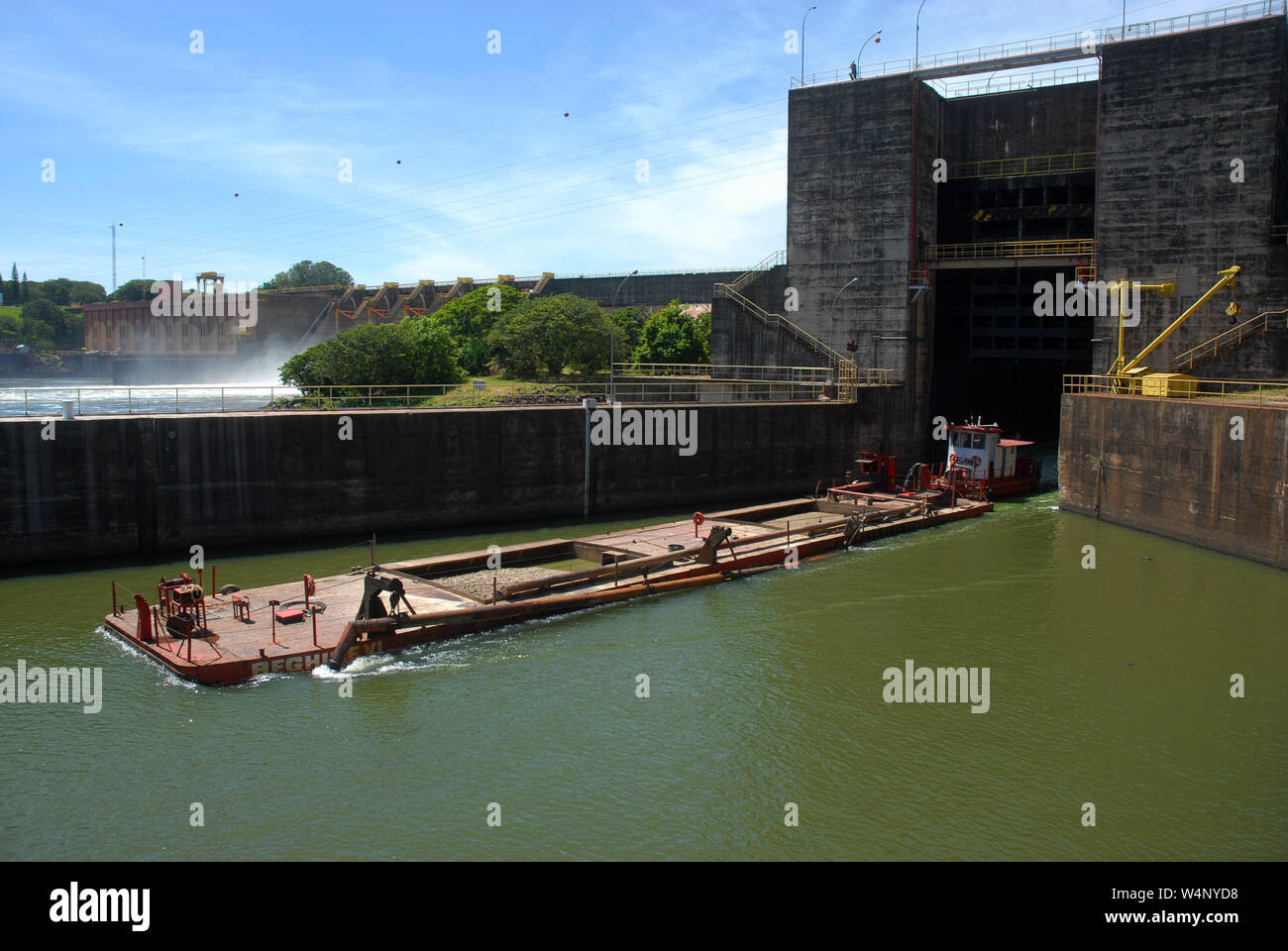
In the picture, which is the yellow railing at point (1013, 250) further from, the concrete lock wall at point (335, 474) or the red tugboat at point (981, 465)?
the concrete lock wall at point (335, 474)

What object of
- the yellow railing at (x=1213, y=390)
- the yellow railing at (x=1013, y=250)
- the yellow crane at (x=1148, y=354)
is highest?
the yellow railing at (x=1013, y=250)

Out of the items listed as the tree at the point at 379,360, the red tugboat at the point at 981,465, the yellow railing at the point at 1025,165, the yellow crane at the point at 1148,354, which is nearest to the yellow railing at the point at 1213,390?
the yellow crane at the point at 1148,354

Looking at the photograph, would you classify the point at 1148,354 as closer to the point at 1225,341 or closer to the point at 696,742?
the point at 1225,341

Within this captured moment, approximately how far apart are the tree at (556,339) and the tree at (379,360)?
367 centimetres

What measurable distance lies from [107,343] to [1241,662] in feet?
413

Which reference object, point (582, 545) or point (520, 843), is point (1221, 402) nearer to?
point (582, 545)

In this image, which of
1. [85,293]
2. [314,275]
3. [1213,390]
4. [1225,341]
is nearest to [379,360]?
[1213,390]

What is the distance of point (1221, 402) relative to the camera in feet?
99.6

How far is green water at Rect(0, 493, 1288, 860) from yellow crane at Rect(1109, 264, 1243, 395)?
39.2 ft

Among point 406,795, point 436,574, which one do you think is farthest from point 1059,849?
point 436,574

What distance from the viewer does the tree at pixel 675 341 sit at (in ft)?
199

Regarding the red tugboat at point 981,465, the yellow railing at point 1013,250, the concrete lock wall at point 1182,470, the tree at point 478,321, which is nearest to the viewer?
the concrete lock wall at point 1182,470

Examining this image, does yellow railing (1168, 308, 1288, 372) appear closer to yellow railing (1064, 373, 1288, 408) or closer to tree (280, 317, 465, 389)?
yellow railing (1064, 373, 1288, 408)

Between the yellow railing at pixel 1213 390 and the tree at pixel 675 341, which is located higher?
the tree at pixel 675 341
